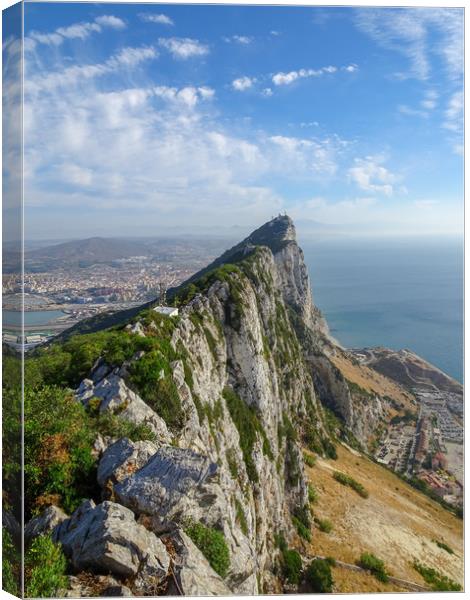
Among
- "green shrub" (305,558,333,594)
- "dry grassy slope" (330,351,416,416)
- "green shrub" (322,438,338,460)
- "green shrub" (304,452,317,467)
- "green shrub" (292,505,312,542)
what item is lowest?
"dry grassy slope" (330,351,416,416)

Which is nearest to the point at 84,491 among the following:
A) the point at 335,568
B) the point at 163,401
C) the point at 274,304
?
the point at 163,401

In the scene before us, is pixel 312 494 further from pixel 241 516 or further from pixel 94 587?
pixel 94 587

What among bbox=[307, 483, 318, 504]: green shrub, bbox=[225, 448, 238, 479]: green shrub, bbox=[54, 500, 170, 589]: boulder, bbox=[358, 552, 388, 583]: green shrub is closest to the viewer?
bbox=[54, 500, 170, 589]: boulder

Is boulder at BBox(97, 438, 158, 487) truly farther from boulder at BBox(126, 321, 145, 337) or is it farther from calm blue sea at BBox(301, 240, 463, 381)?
calm blue sea at BBox(301, 240, 463, 381)

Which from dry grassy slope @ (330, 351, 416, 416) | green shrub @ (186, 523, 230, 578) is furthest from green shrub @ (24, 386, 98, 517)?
dry grassy slope @ (330, 351, 416, 416)

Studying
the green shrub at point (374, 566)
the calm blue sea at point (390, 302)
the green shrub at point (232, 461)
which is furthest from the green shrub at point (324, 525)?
the calm blue sea at point (390, 302)

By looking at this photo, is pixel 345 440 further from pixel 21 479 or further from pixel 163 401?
pixel 21 479
